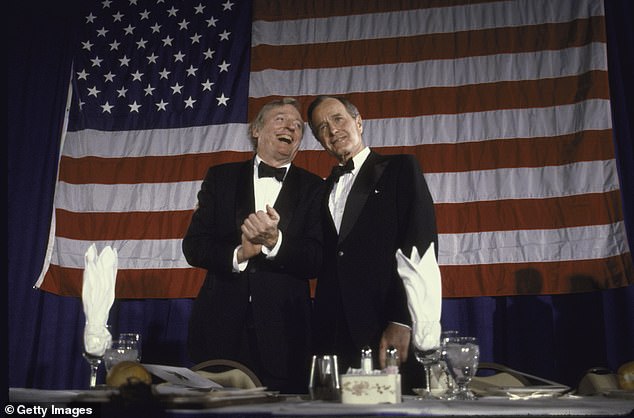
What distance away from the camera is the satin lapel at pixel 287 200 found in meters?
3.72

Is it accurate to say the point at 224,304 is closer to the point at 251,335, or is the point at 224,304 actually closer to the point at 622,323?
the point at 251,335

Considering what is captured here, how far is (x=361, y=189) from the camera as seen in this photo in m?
3.41

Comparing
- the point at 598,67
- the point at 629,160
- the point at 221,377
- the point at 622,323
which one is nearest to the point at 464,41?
the point at 598,67

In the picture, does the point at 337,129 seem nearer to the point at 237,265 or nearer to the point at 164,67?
the point at 237,265

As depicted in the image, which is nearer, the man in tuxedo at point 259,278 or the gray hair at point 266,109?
the man in tuxedo at point 259,278

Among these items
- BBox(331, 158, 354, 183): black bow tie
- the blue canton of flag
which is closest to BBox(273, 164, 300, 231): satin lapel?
BBox(331, 158, 354, 183): black bow tie

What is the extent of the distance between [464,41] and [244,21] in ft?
4.33

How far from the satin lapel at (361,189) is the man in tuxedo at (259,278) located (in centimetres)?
24

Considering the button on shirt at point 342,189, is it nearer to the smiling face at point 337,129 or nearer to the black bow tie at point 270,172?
the smiling face at point 337,129

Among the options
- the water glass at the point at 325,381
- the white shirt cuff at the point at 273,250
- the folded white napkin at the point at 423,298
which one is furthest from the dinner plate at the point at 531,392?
the white shirt cuff at the point at 273,250

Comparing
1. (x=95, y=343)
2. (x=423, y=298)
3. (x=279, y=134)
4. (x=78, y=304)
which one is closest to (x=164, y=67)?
(x=279, y=134)

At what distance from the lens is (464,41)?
4125mm

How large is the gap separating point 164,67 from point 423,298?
3121mm

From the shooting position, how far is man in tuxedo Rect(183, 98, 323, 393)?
136 inches
